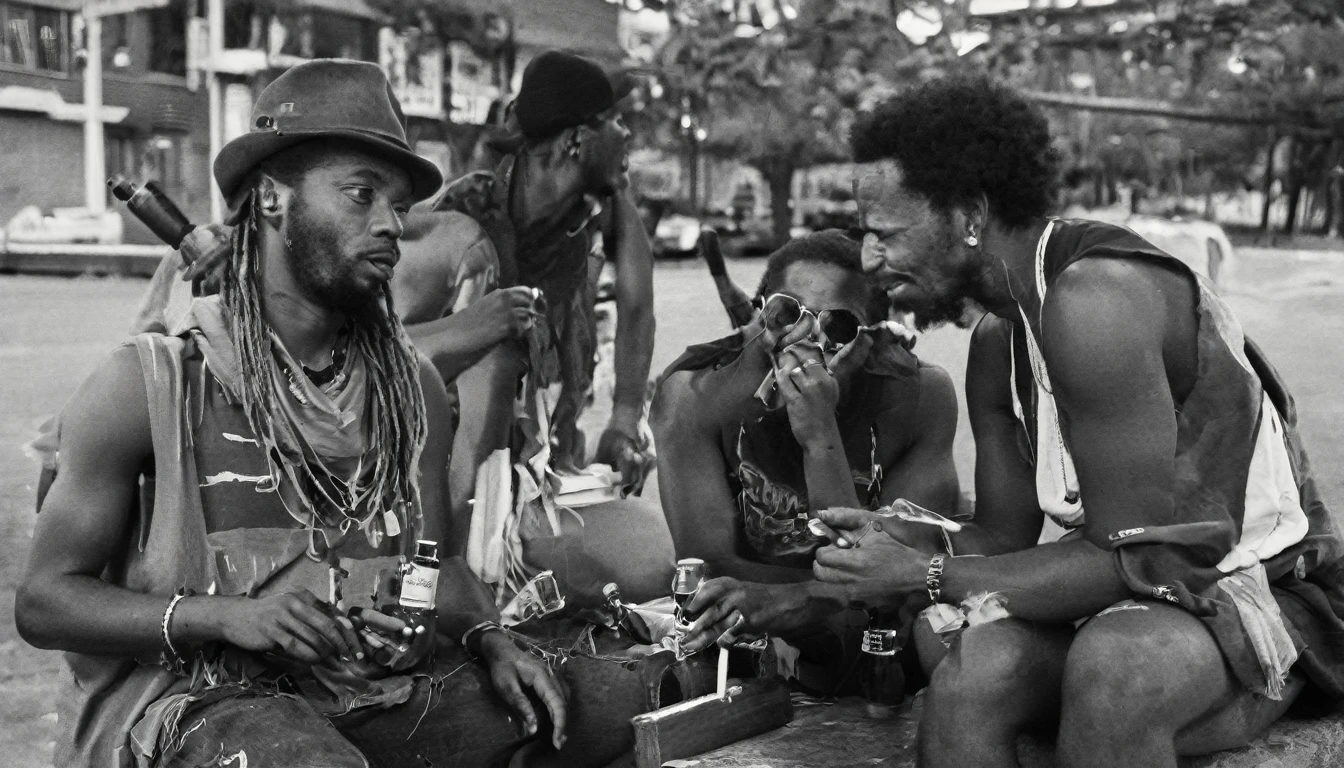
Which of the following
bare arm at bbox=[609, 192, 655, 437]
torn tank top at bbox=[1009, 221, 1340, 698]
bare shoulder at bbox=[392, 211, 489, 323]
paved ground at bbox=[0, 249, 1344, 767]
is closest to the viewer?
torn tank top at bbox=[1009, 221, 1340, 698]

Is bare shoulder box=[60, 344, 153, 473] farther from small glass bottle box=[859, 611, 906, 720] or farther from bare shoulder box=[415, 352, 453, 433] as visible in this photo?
small glass bottle box=[859, 611, 906, 720]

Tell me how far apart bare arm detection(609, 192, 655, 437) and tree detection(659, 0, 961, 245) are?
11.8 meters

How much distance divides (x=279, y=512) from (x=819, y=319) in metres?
1.34

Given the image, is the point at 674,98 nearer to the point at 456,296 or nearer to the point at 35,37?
the point at 35,37

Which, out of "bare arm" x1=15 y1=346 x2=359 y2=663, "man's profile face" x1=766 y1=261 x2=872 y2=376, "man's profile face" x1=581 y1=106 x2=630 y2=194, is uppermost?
"man's profile face" x1=581 y1=106 x2=630 y2=194

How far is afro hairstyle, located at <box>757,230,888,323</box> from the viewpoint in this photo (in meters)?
3.35

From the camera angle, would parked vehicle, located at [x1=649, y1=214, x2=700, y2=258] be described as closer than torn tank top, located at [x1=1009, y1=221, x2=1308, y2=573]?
No

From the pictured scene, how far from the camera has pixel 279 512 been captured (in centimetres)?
254

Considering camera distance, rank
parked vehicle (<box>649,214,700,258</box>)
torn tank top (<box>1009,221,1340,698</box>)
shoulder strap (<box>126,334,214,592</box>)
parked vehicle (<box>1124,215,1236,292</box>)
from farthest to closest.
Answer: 1. parked vehicle (<box>649,214,700,258</box>)
2. parked vehicle (<box>1124,215,1236,292</box>)
3. torn tank top (<box>1009,221,1340,698</box>)
4. shoulder strap (<box>126,334,214,592</box>)

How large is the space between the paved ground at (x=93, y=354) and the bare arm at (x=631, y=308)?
6.70ft

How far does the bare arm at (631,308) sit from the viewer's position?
16.3ft

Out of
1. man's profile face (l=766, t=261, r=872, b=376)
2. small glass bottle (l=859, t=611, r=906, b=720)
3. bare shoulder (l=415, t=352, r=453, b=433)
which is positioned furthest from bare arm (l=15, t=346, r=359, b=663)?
man's profile face (l=766, t=261, r=872, b=376)

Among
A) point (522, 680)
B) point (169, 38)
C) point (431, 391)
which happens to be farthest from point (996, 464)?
point (169, 38)

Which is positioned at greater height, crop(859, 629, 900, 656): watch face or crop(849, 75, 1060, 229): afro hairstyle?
crop(849, 75, 1060, 229): afro hairstyle
